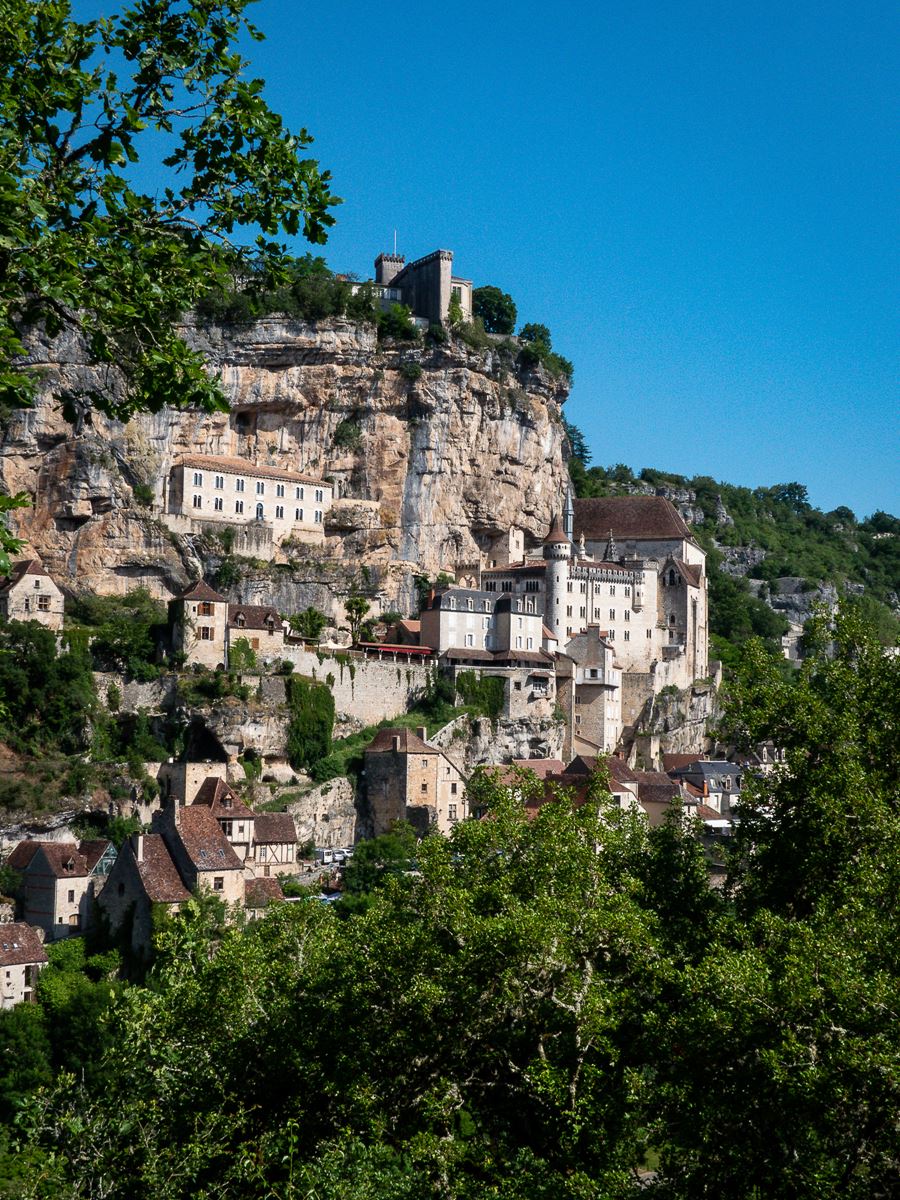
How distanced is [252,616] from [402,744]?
9223mm

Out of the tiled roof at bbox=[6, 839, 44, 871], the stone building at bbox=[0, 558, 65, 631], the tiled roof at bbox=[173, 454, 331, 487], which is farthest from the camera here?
the tiled roof at bbox=[173, 454, 331, 487]

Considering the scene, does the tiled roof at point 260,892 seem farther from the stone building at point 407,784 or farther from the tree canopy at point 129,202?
the tree canopy at point 129,202

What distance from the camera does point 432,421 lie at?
3091 inches

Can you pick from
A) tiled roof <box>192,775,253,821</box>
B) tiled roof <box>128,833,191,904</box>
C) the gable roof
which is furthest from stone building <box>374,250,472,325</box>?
tiled roof <box>128,833,191,904</box>

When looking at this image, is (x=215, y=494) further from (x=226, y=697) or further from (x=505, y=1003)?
(x=505, y=1003)

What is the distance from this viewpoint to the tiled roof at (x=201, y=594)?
5916 centimetres

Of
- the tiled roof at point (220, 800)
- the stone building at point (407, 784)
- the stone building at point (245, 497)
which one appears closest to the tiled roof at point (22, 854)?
the tiled roof at point (220, 800)

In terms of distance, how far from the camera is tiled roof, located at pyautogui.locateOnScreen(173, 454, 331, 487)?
7000cm

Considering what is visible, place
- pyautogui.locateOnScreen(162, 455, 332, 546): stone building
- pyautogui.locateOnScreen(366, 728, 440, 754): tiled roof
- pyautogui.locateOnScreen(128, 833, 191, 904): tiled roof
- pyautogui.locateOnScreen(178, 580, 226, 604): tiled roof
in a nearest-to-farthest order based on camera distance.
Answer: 1. pyautogui.locateOnScreen(128, 833, 191, 904): tiled roof
2. pyautogui.locateOnScreen(366, 728, 440, 754): tiled roof
3. pyautogui.locateOnScreen(178, 580, 226, 604): tiled roof
4. pyautogui.locateOnScreen(162, 455, 332, 546): stone building

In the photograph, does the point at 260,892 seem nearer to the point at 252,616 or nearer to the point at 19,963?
the point at 19,963

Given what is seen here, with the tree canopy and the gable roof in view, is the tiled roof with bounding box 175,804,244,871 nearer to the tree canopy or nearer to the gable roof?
the gable roof

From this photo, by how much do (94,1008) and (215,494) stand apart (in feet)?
118

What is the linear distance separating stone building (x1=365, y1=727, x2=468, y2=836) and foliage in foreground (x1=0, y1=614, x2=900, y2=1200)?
31.5m

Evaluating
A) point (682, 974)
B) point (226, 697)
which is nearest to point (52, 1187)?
point (682, 974)
